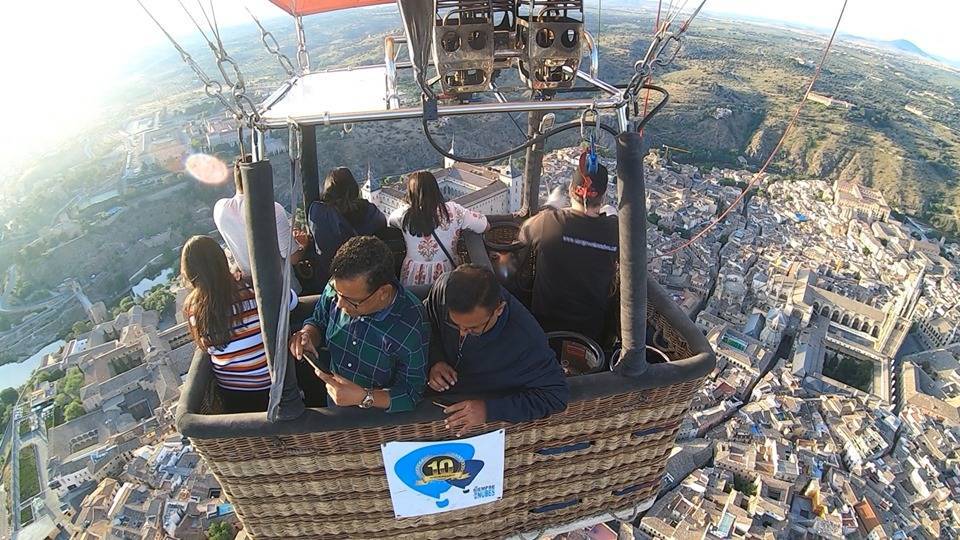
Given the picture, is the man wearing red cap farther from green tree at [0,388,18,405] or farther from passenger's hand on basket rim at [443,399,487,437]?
green tree at [0,388,18,405]

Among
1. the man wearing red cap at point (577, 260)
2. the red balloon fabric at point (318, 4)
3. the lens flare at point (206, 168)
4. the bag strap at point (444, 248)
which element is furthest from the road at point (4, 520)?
the lens flare at point (206, 168)

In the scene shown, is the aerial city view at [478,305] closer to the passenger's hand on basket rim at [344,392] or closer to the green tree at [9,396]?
the passenger's hand on basket rim at [344,392]

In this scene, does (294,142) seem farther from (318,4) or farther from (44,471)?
(44,471)

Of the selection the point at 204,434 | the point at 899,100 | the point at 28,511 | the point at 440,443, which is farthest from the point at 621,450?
the point at 899,100

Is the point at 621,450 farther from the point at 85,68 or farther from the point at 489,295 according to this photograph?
the point at 85,68

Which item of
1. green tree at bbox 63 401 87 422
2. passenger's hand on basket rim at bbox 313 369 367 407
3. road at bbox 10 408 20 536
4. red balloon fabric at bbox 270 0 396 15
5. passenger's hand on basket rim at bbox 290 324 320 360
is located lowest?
road at bbox 10 408 20 536

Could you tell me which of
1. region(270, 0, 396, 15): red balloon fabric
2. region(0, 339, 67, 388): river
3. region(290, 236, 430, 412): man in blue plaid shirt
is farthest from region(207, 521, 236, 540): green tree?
region(0, 339, 67, 388): river
